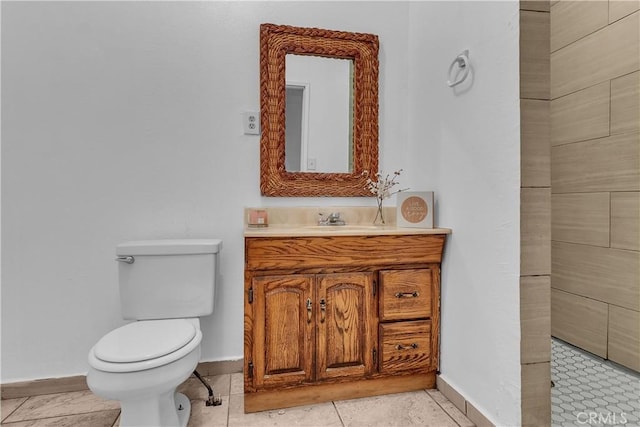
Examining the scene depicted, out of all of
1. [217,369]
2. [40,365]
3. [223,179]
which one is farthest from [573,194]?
[40,365]

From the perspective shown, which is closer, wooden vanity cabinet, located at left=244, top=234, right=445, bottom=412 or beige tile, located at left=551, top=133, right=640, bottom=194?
wooden vanity cabinet, located at left=244, top=234, right=445, bottom=412

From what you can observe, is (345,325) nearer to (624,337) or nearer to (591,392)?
(591,392)

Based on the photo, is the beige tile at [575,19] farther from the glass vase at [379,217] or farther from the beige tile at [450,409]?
the beige tile at [450,409]

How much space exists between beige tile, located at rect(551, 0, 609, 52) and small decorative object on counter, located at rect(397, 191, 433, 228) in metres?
1.45

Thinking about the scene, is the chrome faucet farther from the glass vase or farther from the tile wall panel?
the tile wall panel

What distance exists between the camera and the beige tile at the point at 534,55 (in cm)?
133

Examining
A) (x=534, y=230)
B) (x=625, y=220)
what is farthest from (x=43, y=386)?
(x=625, y=220)

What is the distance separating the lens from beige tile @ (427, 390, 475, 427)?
1590 millimetres

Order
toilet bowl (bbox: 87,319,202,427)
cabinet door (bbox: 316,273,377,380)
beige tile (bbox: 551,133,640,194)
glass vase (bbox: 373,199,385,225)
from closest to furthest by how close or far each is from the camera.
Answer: toilet bowl (bbox: 87,319,202,427)
cabinet door (bbox: 316,273,377,380)
beige tile (bbox: 551,133,640,194)
glass vase (bbox: 373,199,385,225)

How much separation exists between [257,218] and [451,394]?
1.31m

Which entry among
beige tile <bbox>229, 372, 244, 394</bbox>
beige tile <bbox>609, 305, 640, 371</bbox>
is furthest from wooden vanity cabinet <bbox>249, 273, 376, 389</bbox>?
beige tile <bbox>609, 305, 640, 371</bbox>

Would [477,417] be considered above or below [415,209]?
below

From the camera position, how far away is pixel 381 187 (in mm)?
2145

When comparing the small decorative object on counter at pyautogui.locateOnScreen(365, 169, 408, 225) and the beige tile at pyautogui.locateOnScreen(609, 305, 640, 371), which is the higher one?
the small decorative object on counter at pyautogui.locateOnScreen(365, 169, 408, 225)
